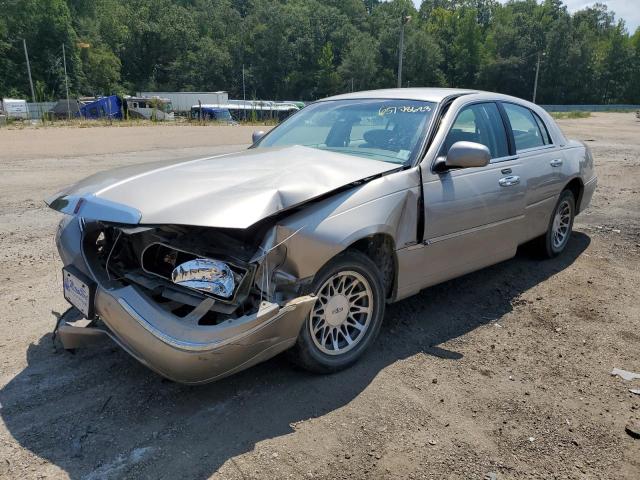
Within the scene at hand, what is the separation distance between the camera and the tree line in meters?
92.2

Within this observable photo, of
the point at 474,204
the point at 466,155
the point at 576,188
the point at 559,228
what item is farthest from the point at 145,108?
the point at 466,155

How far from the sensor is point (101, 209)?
112 inches

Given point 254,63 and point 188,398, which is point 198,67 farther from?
point 188,398

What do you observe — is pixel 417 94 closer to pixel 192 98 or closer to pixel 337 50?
pixel 192 98

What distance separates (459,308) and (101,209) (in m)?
Answer: 2.86

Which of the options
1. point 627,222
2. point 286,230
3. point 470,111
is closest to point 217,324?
point 286,230

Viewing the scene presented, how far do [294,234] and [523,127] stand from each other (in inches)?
121

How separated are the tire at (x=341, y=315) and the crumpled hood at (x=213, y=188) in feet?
1.61

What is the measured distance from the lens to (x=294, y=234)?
286 centimetres

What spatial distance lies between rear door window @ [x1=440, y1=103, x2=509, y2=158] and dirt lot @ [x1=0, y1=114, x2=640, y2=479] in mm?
1281

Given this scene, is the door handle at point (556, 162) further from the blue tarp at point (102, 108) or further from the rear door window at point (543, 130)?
the blue tarp at point (102, 108)

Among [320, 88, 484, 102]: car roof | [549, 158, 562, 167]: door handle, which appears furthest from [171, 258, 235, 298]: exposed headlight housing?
[549, 158, 562, 167]: door handle

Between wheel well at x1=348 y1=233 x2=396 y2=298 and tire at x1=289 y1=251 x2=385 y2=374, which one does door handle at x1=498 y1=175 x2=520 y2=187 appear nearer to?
wheel well at x1=348 y1=233 x2=396 y2=298

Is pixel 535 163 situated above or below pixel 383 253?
above
